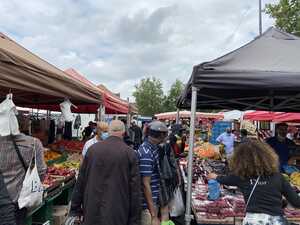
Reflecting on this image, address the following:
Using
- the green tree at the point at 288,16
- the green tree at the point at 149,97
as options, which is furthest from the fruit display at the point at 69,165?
the green tree at the point at 149,97

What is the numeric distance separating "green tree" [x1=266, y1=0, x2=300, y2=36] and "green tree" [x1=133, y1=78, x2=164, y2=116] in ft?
137

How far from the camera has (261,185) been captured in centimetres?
292

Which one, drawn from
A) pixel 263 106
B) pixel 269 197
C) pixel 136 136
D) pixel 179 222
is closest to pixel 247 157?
pixel 269 197

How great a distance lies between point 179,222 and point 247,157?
1920 millimetres

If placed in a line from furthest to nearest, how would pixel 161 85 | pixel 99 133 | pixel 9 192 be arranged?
pixel 161 85
pixel 99 133
pixel 9 192

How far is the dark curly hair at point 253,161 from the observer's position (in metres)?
2.95

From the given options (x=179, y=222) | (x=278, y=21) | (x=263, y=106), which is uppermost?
(x=278, y=21)

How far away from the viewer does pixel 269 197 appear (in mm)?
2896

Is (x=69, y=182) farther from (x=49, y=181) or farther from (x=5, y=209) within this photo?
(x=5, y=209)

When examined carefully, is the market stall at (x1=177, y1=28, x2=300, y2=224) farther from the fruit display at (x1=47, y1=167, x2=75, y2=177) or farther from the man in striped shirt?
the fruit display at (x1=47, y1=167, x2=75, y2=177)

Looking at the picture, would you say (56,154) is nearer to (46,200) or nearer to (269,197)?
(46,200)

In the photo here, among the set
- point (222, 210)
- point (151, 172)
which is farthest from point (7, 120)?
point (222, 210)

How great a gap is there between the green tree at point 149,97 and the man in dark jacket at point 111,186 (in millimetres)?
55920

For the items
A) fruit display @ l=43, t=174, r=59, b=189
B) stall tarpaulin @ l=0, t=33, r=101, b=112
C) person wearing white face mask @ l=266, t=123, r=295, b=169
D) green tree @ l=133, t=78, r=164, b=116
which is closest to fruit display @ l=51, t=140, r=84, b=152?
fruit display @ l=43, t=174, r=59, b=189
